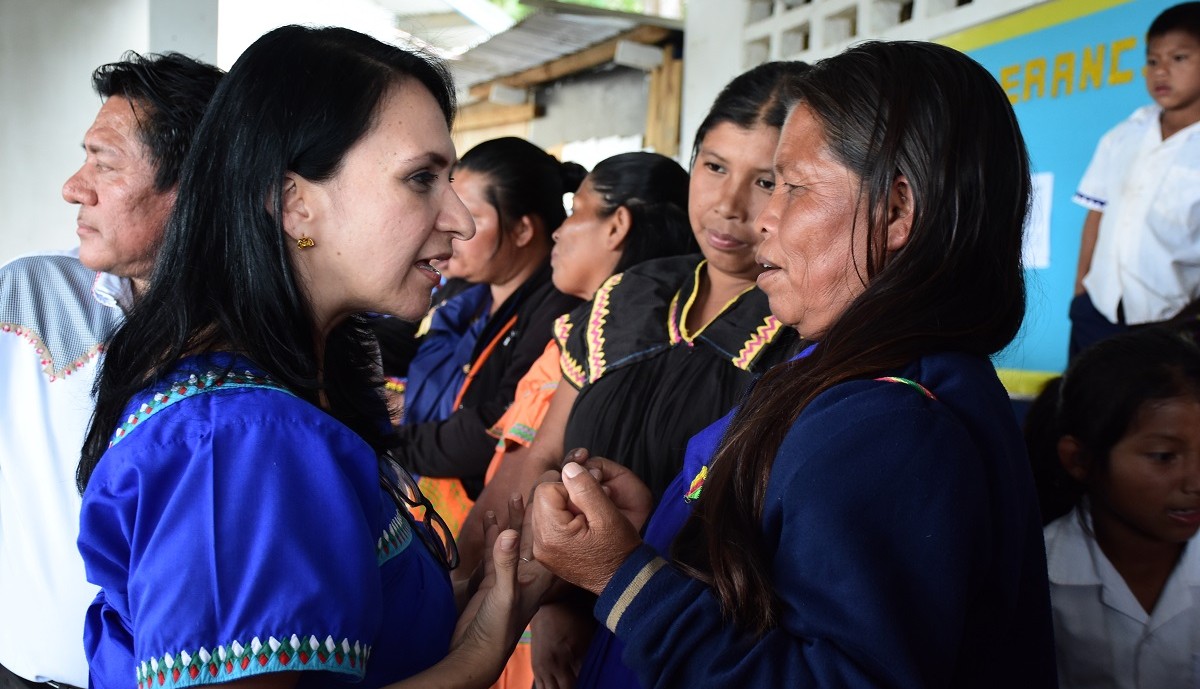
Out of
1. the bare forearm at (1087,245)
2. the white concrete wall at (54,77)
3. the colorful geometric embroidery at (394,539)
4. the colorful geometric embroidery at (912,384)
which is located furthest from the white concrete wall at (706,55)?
the colorful geometric embroidery at (912,384)

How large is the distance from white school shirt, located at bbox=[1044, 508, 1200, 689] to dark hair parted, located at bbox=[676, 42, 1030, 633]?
1.01 metres

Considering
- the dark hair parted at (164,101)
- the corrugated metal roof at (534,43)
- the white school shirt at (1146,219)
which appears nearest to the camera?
the dark hair parted at (164,101)

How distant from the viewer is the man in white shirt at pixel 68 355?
1721 millimetres

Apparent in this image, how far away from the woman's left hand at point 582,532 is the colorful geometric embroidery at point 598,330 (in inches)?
36.3

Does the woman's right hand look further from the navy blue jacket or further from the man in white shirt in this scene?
the man in white shirt

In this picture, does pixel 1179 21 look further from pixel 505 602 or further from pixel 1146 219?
pixel 505 602

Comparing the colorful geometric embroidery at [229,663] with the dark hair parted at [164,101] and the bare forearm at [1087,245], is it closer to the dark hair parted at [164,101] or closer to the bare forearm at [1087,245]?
the dark hair parted at [164,101]

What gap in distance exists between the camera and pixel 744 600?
3.46 ft

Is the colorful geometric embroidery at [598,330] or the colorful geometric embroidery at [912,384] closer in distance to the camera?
the colorful geometric embroidery at [912,384]

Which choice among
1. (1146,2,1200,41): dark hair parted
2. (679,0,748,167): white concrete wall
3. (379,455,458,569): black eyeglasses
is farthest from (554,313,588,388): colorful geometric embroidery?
(679,0,748,167): white concrete wall

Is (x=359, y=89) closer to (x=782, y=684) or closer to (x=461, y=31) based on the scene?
(x=782, y=684)

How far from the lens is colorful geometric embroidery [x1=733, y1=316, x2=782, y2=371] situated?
1.94 meters

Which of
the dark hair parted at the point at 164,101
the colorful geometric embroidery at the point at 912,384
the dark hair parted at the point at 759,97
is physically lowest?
the colorful geometric embroidery at the point at 912,384

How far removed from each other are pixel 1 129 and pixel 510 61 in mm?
4677
